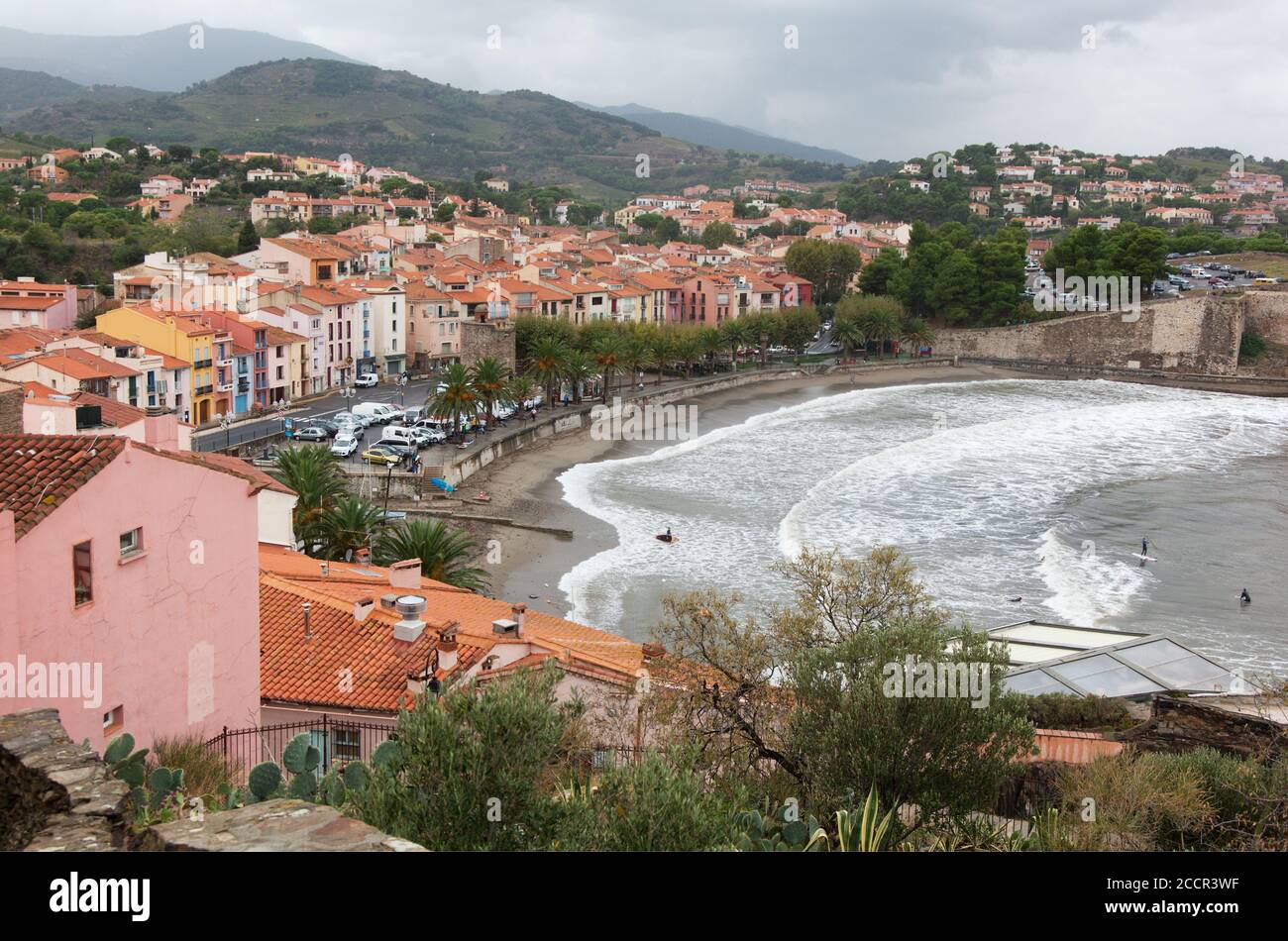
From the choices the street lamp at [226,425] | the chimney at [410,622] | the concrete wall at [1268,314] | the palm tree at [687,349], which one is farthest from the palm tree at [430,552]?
the concrete wall at [1268,314]

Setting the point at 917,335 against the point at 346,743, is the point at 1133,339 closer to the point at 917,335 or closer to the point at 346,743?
the point at 917,335

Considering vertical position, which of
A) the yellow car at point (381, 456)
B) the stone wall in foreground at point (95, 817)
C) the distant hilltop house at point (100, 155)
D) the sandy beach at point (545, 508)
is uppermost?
the distant hilltop house at point (100, 155)

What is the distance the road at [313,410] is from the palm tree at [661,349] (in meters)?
11.0

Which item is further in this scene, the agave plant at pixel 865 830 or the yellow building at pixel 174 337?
the yellow building at pixel 174 337

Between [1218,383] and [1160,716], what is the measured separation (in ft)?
221

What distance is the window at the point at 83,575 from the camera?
9.46 m

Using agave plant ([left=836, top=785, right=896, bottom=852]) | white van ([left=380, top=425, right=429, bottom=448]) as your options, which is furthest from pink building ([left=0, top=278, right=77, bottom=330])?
agave plant ([left=836, top=785, right=896, bottom=852])

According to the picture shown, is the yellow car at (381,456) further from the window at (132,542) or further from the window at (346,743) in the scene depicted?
the window at (132,542)

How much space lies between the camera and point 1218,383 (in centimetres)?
7281

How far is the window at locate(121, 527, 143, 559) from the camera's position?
10031 mm

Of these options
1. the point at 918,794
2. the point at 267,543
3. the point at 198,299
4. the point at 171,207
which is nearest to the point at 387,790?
the point at 918,794

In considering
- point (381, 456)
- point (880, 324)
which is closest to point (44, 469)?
point (381, 456)

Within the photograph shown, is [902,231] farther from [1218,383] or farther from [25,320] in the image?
[25,320]

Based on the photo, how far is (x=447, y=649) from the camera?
1313 centimetres
